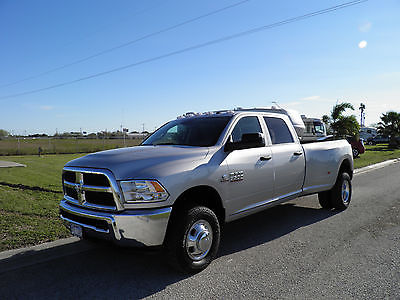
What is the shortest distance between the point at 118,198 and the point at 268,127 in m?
2.76

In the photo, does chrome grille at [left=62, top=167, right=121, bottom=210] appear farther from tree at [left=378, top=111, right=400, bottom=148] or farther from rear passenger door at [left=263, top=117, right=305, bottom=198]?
tree at [left=378, top=111, right=400, bottom=148]

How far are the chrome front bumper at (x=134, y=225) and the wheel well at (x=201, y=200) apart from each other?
226mm

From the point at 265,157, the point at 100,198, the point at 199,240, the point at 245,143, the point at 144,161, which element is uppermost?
the point at 245,143

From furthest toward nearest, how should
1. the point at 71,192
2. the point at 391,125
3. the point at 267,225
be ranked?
the point at 391,125 < the point at 267,225 < the point at 71,192

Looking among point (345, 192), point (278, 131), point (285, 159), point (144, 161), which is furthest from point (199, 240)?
point (345, 192)

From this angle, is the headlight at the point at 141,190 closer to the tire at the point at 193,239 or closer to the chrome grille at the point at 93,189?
the chrome grille at the point at 93,189

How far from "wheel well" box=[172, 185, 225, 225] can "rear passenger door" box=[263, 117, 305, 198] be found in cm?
117

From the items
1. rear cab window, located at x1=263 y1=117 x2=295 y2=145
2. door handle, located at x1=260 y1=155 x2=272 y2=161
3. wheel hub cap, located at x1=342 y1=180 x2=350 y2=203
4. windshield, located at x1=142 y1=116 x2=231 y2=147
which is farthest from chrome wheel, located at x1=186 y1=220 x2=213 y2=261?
wheel hub cap, located at x1=342 y1=180 x2=350 y2=203

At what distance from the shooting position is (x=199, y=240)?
3574 millimetres

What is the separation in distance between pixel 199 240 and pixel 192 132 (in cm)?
163

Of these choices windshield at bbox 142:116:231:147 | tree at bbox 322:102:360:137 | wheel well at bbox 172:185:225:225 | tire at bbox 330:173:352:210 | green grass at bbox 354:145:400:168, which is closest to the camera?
wheel well at bbox 172:185:225:225

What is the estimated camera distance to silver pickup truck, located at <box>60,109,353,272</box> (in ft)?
10.5

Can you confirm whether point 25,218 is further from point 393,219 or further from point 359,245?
point 393,219

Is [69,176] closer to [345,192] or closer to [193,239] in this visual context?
[193,239]
